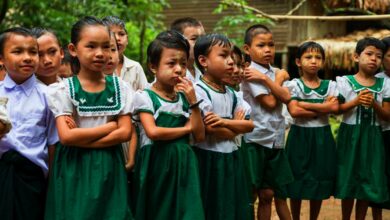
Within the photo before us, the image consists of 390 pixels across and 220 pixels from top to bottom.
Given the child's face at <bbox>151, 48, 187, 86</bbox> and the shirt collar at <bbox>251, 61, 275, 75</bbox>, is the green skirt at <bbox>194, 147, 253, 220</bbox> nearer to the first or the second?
the child's face at <bbox>151, 48, 187, 86</bbox>

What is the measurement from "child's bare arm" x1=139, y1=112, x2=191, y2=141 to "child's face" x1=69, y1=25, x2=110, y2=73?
0.43 metres

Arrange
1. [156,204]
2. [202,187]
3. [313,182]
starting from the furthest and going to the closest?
1. [313,182]
2. [202,187]
3. [156,204]

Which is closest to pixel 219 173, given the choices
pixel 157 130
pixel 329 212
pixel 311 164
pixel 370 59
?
pixel 157 130

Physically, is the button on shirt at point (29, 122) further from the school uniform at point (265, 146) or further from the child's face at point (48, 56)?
the school uniform at point (265, 146)

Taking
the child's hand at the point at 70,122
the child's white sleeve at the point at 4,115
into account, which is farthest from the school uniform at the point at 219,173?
the child's white sleeve at the point at 4,115

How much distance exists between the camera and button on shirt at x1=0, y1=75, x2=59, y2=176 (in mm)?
3438

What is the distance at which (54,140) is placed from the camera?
3537mm

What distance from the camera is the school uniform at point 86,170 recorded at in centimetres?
337

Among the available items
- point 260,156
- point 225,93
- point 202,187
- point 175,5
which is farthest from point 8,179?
point 175,5

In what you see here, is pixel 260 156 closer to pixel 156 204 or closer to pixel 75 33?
pixel 156 204

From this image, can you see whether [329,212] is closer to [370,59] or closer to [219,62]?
[370,59]

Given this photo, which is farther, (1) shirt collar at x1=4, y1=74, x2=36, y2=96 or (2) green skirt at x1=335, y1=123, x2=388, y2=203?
(2) green skirt at x1=335, y1=123, x2=388, y2=203

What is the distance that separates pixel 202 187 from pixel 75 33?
4.35 feet

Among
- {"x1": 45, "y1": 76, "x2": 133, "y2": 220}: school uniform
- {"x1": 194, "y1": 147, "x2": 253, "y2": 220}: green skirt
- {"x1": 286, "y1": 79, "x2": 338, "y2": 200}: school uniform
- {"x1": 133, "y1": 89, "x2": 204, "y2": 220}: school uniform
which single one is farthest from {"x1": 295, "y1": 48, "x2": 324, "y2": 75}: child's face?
{"x1": 45, "y1": 76, "x2": 133, "y2": 220}: school uniform
